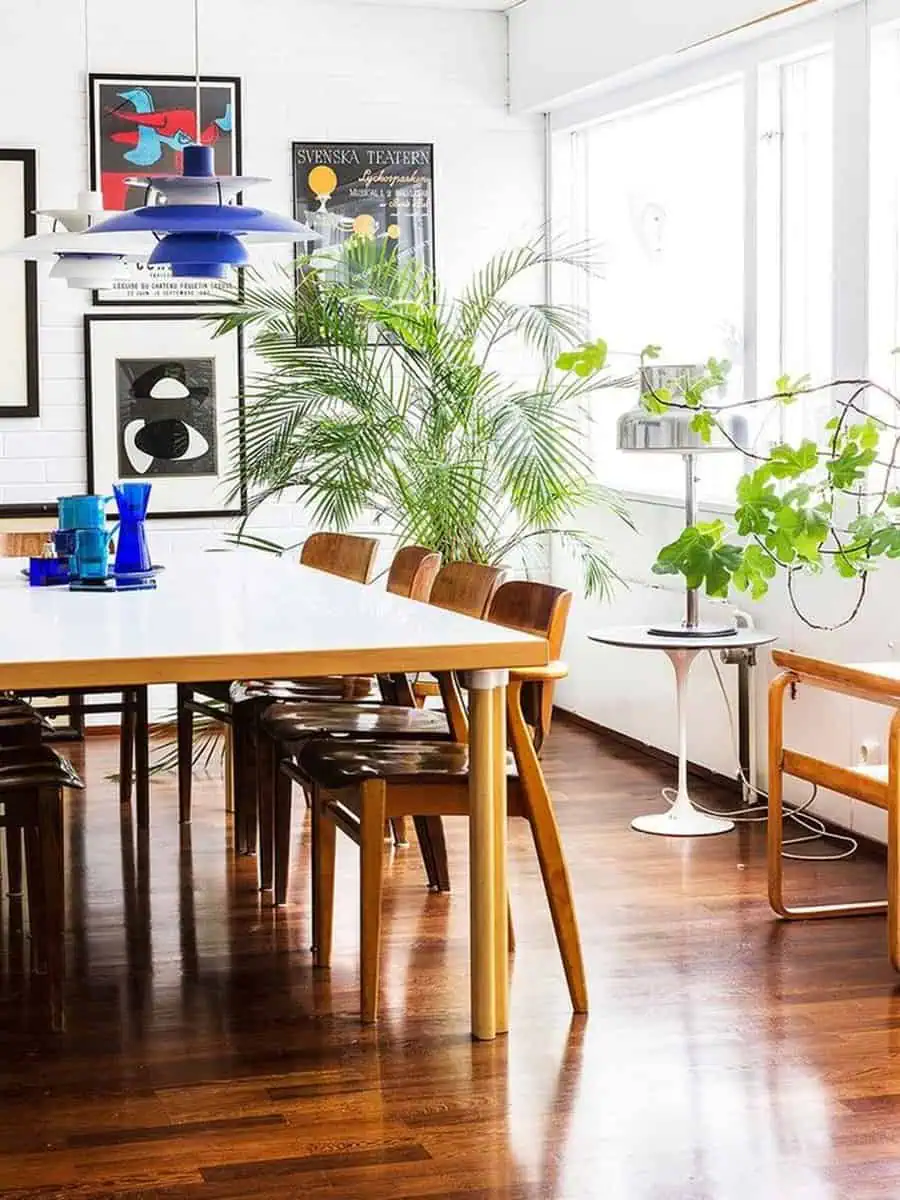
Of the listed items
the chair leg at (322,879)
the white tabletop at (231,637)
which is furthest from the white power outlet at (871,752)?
the chair leg at (322,879)

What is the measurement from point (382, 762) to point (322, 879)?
417mm

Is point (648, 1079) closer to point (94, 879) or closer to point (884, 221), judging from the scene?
point (94, 879)

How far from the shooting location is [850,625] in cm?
527

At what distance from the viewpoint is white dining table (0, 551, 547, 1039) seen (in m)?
3.15

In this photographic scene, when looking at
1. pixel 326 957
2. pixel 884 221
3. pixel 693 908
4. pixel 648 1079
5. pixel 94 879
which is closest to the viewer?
pixel 648 1079

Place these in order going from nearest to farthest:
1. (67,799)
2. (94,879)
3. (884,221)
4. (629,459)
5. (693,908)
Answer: (693,908), (94,879), (884,221), (67,799), (629,459)

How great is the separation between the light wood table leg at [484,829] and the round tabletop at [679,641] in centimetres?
181

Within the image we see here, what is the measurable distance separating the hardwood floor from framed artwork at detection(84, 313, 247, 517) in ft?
8.25

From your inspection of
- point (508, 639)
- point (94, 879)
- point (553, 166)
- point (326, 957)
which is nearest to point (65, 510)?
point (94, 879)

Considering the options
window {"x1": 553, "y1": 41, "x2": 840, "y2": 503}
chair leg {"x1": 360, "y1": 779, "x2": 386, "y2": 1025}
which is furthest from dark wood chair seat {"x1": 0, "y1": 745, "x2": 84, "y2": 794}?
window {"x1": 553, "y1": 41, "x2": 840, "y2": 503}

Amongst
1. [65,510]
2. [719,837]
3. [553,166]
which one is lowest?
[719,837]

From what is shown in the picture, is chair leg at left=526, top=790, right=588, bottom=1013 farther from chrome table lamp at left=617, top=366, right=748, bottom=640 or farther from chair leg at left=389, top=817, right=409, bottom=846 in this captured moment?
chrome table lamp at left=617, top=366, right=748, bottom=640

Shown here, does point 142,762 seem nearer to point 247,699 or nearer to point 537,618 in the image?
point 247,699

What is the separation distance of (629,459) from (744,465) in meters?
1.08
